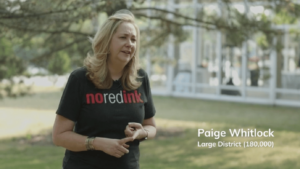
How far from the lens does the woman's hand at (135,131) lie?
8.00 feet

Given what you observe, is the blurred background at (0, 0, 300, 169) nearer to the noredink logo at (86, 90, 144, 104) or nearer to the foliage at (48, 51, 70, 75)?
the foliage at (48, 51, 70, 75)

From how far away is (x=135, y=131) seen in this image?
8.07 feet

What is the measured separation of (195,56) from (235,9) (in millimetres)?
11530

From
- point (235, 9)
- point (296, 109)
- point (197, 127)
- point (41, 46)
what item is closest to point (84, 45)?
point (41, 46)

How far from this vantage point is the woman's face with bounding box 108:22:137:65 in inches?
98.7

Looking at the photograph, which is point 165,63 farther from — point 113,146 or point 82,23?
point 113,146

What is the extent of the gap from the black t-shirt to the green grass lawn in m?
5.13

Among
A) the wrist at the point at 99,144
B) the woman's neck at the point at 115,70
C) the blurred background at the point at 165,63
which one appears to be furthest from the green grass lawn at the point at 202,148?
the wrist at the point at 99,144

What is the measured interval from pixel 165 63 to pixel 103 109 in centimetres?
975

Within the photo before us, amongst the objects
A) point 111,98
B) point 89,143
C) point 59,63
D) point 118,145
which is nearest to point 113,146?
point 118,145

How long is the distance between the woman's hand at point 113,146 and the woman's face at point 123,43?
43 centimetres

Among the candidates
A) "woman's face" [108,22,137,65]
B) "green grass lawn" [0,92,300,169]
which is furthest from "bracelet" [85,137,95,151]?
"green grass lawn" [0,92,300,169]

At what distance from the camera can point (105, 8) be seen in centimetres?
696

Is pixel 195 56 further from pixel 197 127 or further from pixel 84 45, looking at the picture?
pixel 84 45
